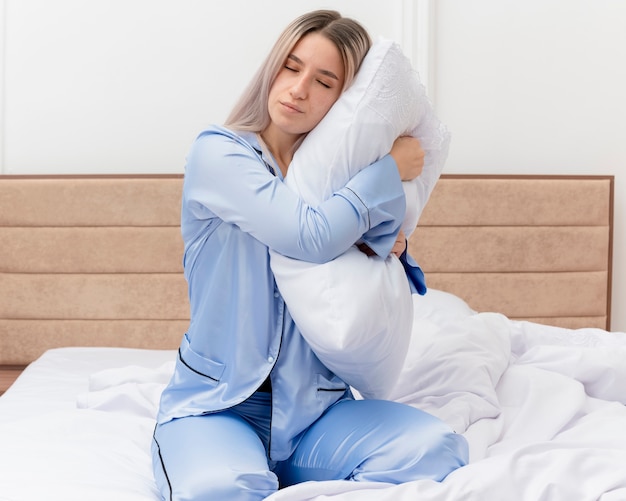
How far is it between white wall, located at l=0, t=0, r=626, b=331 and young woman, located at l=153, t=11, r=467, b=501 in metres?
1.53

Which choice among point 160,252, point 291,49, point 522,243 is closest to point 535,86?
point 522,243

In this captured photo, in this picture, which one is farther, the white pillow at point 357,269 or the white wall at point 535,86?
the white wall at point 535,86

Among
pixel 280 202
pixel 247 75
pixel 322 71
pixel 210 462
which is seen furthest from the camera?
pixel 247 75

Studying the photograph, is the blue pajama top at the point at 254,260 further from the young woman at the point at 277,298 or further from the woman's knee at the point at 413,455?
the woman's knee at the point at 413,455

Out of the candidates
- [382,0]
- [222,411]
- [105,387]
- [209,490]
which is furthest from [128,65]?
[209,490]

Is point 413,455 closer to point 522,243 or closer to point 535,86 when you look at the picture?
point 522,243

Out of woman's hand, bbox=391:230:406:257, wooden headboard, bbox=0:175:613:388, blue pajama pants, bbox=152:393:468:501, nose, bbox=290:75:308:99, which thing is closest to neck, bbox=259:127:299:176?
nose, bbox=290:75:308:99

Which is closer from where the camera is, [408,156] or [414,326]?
[408,156]

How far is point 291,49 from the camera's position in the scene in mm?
1620

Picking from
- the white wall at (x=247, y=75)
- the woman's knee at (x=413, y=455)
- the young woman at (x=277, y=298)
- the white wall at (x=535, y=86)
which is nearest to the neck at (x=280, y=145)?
the young woman at (x=277, y=298)

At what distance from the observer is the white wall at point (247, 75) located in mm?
3107

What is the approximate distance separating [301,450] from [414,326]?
78cm

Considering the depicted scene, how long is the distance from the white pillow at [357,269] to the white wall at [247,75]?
1.60m

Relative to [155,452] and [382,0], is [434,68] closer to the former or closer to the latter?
[382,0]
